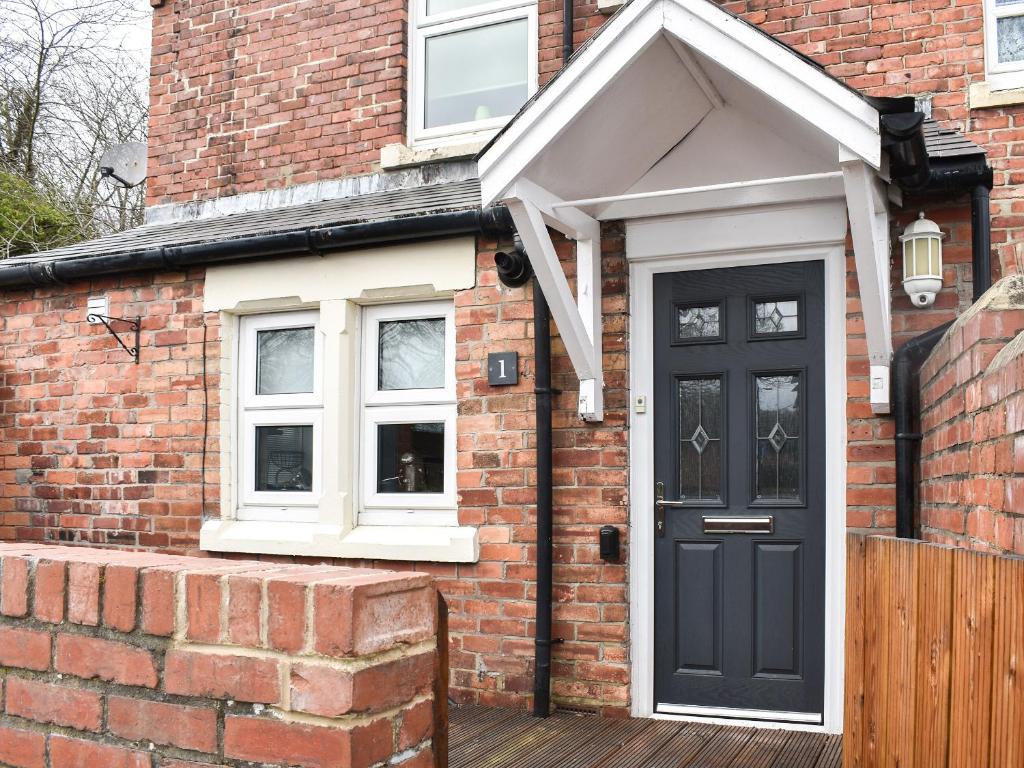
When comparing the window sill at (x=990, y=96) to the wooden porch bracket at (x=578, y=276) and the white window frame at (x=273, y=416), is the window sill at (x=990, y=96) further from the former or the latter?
the white window frame at (x=273, y=416)

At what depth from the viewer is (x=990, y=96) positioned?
5.05 metres

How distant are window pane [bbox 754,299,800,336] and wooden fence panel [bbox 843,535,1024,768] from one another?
6.63ft

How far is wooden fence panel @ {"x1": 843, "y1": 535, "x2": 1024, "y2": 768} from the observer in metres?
1.59

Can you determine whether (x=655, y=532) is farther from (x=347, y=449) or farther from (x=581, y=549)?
(x=347, y=449)

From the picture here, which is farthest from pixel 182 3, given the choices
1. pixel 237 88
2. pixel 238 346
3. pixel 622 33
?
pixel 622 33

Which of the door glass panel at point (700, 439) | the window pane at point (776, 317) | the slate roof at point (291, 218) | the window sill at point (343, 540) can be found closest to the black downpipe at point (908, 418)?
the window pane at point (776, 317)

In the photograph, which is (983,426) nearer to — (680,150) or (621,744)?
(621,744)

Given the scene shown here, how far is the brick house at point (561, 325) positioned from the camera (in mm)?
4590

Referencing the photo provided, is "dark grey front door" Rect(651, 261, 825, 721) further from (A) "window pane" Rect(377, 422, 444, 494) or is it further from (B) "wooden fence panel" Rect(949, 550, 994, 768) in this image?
(B) "wooden fence panel" Rect(949, 550, 994, 768)

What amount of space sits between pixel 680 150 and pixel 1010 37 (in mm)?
1809

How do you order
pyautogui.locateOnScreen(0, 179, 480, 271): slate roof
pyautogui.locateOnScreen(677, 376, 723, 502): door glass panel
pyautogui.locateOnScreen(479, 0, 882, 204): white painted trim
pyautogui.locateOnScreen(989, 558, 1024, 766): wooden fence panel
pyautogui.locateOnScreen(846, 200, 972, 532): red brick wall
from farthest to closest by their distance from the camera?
1. pyautogui.locateOnScreen(0, 179, 480, 271): slate roof
2. pyautogui.locateOnScreen(677, 376, 723, 502): door glass panel
3. pyautogui.locateOnScreen(846, 200, 972, 532): red brick wall
4. pyautogui.locateOnScreen(479, 0, 882, 204): white painted trim
5. pyautogui.locateOnScreen(989, 558, 1024, 766): wooden fence panel

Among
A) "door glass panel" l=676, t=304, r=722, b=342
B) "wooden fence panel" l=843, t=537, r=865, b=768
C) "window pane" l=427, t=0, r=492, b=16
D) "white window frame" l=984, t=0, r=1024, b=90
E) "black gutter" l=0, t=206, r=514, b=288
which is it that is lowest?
"wooden fence panel" l=843, t=537, r=865, b=768

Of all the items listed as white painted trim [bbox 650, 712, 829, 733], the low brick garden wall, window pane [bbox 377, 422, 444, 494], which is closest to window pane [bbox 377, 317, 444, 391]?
window pane [bbox 377, 422, 444, 494]

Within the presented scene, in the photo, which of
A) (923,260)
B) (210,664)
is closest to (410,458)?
(923,260)
